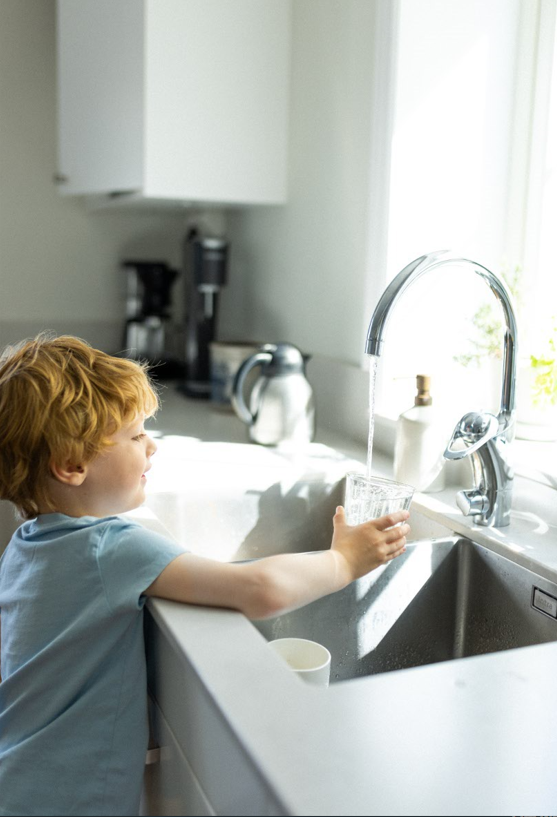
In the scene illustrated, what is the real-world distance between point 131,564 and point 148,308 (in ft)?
6.10

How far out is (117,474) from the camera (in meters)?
1.00

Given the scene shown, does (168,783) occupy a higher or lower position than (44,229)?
lower

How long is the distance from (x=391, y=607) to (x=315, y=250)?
1.05m

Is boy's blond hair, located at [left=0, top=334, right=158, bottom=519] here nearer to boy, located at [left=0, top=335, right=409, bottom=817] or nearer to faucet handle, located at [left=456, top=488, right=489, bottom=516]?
boy, located at [left=0, top=335, right=409, bottom=817]

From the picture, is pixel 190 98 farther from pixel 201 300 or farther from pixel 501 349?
pixel 501 349

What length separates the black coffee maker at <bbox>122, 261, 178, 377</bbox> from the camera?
256 cm

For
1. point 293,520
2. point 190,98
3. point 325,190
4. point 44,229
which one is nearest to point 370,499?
point 293,520

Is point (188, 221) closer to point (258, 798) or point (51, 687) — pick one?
point (51, 687)

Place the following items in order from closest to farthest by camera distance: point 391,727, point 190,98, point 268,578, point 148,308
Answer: point 391,727 → point 268,578 → point 190,98 → point 148,308

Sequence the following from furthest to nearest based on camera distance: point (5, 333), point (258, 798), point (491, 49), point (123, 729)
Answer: point (5, 333) < point (491, 49) < point (123, 729) < point (258, 798)

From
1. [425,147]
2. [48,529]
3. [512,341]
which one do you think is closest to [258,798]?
[48,529]

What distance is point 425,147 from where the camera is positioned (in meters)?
1.58

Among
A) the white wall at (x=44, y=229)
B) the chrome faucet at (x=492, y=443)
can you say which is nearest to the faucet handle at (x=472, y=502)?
the chrome faucet at (x=492, y=443)

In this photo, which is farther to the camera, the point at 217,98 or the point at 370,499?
the point at 217,98
